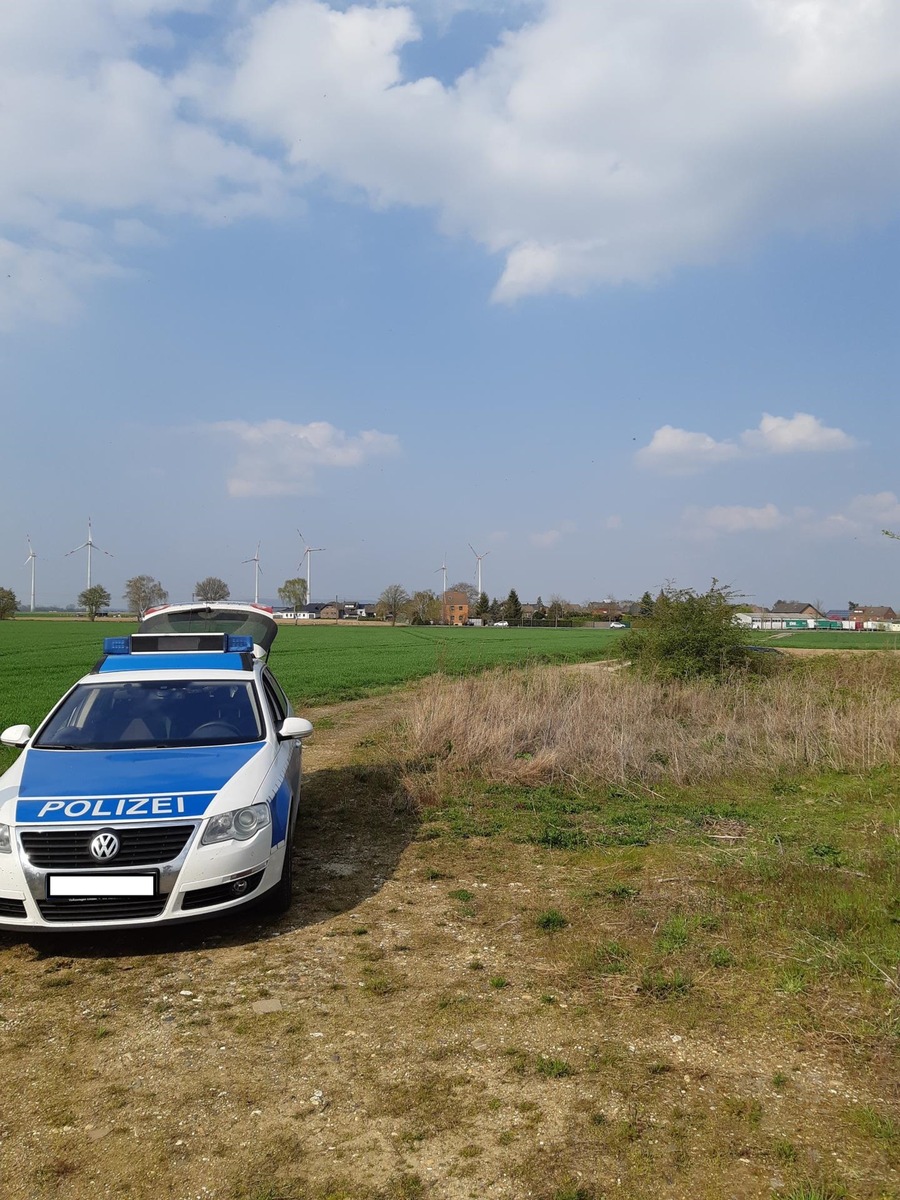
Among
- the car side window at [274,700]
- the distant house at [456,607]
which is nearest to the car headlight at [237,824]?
the car side window at [274,700]

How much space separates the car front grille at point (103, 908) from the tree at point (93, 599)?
105 meters

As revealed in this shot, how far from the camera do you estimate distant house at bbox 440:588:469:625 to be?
151 m

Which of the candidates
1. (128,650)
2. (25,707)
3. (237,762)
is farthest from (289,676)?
(237,762)

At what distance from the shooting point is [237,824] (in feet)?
16.8

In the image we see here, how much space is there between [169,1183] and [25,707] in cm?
1802

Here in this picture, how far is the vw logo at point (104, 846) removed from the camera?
15.8ft

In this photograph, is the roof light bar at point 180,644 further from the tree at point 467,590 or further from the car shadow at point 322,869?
the tree at point 467,590

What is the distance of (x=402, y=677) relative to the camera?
2739 cm

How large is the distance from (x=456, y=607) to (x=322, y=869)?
5940 inches

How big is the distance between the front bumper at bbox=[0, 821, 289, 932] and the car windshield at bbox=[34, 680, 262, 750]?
1158 millimetres

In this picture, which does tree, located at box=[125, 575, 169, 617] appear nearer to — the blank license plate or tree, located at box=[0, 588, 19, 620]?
tree, located at box=[0, 588, 19, 620]

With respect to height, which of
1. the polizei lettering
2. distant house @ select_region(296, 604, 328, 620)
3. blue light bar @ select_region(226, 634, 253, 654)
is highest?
distant house @ select_region(296, 604, 328, 620)

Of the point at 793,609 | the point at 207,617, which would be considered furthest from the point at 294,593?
the point at 207,617

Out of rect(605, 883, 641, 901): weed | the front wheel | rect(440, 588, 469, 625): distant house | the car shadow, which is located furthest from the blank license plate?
rect(440, 588, 469, 625): distant house
